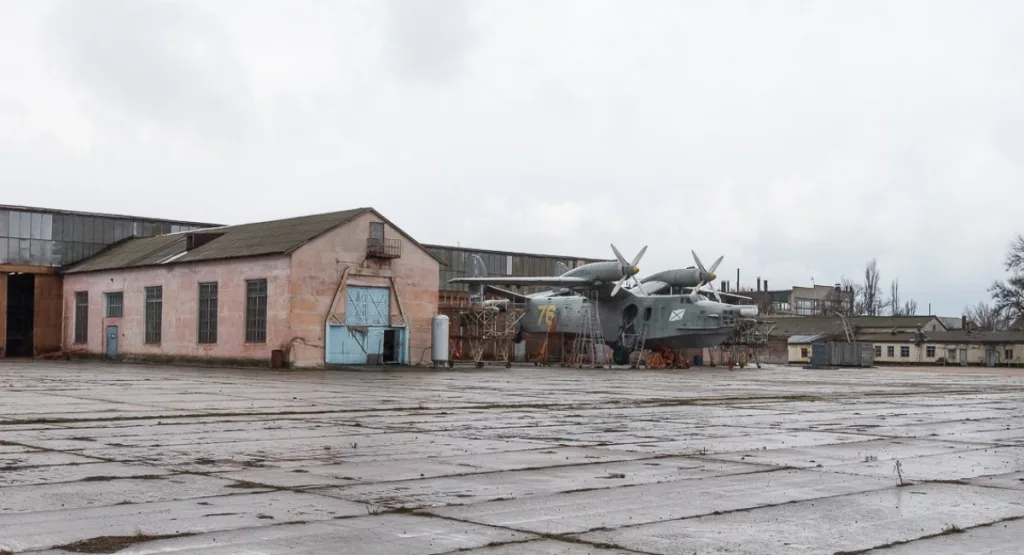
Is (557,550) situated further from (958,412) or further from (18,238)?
(18,238)

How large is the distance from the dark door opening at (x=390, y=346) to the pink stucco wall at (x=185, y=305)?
5651 mm

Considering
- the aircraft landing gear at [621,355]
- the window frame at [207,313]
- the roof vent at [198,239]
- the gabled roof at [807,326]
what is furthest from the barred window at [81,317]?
the gabled roof at [807,326]

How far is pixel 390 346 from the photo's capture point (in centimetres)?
4688

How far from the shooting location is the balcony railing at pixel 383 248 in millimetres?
45781

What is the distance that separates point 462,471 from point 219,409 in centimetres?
938

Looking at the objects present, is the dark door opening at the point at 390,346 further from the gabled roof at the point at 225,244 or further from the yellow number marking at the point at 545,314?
the yellow number marking at the point at 545,314

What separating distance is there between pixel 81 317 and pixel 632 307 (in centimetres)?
A: 3002

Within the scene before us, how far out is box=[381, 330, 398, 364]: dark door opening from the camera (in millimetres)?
46719

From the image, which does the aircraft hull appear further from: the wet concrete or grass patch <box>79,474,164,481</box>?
grass patch <box>79,474,164,481</box>

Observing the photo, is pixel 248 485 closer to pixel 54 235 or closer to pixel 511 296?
pixel 54 235

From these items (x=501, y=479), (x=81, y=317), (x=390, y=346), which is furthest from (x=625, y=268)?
(x=501, y=479)

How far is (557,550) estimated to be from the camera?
650cm

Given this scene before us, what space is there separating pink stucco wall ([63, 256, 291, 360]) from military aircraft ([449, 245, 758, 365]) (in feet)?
47.8

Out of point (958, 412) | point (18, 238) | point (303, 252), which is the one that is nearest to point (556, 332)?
point (303, 252)
